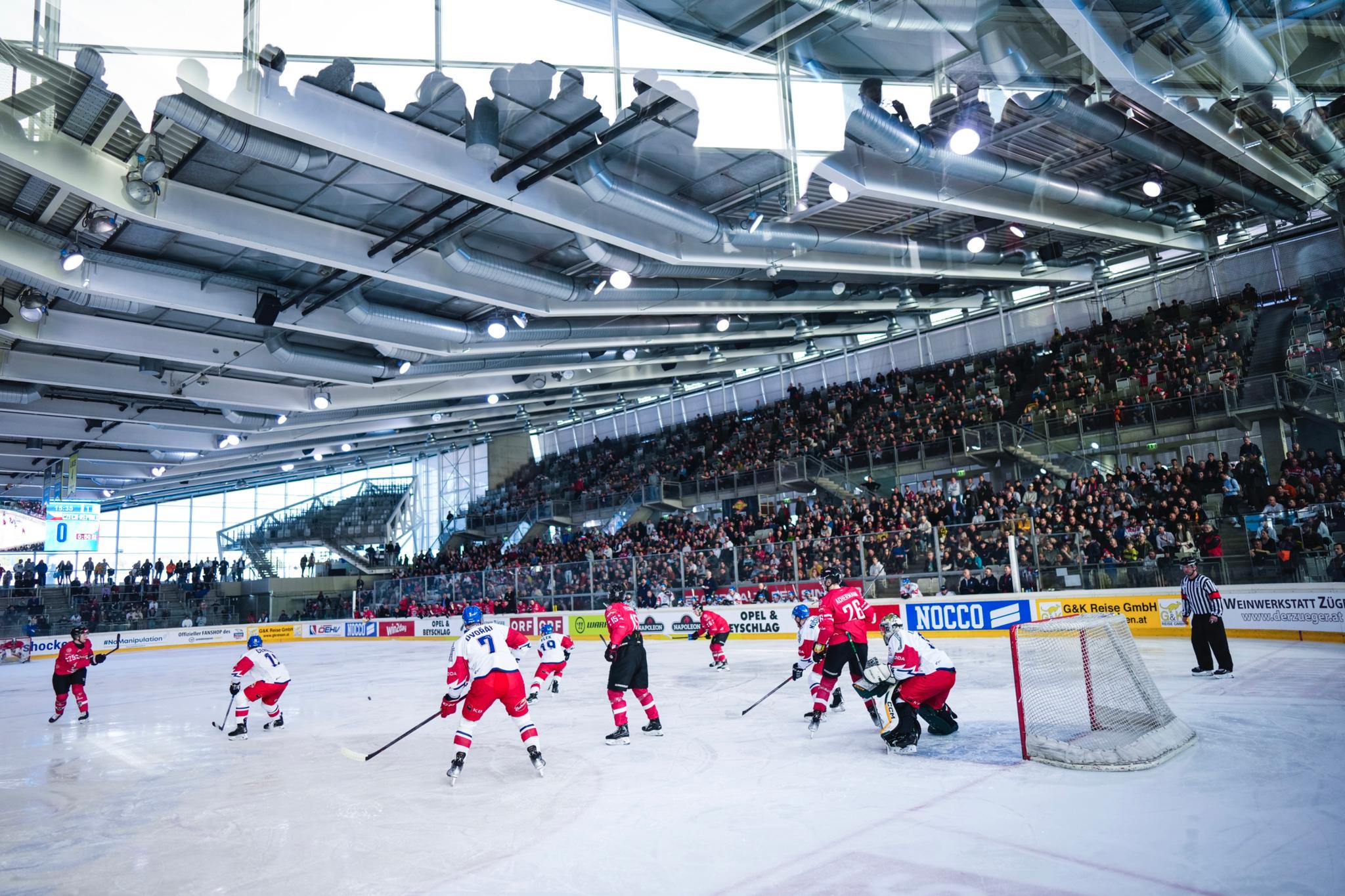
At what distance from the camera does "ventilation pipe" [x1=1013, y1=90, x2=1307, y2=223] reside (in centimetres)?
734

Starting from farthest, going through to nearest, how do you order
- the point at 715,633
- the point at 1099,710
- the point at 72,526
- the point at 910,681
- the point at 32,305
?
the point at 72,526 < the point at 715,633 < the point at 32,305 < the point at 1099,710 < the point at 910,681

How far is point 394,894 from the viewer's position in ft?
15.1

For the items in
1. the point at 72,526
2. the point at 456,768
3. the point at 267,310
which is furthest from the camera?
the point at 72,526

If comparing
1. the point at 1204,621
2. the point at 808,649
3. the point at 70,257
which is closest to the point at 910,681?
the point at 808,649

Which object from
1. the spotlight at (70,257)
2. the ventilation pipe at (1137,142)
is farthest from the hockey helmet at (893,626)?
the spotlight at (70,257)

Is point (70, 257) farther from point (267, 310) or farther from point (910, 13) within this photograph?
point (910, 13)

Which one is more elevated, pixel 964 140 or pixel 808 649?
pixel 964 140

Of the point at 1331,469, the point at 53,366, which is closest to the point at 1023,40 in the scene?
the point at 1331,469

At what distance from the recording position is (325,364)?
20234mm

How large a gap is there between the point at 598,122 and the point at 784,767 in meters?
8.37

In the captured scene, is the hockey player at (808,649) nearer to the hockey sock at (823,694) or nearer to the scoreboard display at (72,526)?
the hockey sock at (823,694)

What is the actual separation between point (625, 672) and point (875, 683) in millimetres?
2564

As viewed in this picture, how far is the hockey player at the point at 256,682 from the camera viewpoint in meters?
10.6

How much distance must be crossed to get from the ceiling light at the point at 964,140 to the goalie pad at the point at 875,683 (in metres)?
4.94
